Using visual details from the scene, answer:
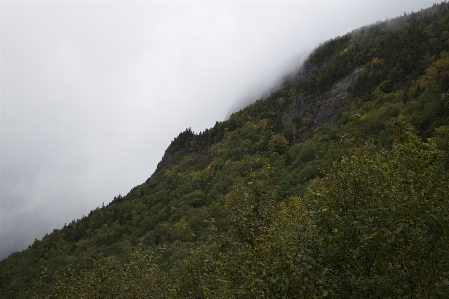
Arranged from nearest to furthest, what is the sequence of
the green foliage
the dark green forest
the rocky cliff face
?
the green foliage → the dark green forest → the rocky cliff face

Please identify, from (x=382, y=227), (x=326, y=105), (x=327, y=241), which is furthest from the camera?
(x=326, y=105)

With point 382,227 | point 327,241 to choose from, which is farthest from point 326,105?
point 382,227

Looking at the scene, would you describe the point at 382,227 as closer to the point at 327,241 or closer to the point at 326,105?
the point at 327,241

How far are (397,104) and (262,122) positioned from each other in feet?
256

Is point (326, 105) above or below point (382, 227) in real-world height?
above

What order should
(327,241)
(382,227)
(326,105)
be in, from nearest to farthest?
1. (382,227)
2. (327,241)
3. (326,105)

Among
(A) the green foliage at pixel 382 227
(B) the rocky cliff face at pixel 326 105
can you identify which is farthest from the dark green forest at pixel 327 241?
(B) the rocky cliff face at pixel 326 105

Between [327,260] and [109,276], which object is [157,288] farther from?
[327,260]

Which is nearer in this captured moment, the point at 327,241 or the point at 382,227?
the point at 382,227

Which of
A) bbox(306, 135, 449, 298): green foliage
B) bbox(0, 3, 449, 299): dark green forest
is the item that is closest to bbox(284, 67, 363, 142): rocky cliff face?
bbox(0, 3, 449, 299): dark green forest

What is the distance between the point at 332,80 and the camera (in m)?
139

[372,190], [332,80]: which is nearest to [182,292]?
[372,190]

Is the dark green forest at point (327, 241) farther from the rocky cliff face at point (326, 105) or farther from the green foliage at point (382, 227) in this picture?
the rocky cliff face at point (326, 105)

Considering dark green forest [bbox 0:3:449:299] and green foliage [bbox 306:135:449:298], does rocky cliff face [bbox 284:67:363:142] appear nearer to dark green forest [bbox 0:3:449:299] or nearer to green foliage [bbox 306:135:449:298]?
dark green forest [bbox 0:3:449:299]
